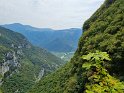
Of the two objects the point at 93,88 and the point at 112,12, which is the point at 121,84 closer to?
the point at 93,88

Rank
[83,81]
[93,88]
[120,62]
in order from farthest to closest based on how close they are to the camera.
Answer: [83,81] < [120,62] < [93,88]

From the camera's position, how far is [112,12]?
258 ft

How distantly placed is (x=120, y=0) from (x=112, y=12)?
402cm

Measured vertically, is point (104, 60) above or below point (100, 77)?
below

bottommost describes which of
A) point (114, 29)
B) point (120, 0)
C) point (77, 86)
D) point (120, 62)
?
point (77, 86)

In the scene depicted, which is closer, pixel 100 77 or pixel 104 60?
pixel 100 77

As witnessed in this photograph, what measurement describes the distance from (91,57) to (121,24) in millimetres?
56244

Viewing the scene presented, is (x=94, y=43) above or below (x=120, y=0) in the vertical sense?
below

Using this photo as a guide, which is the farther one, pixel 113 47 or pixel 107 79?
pixel 113 47

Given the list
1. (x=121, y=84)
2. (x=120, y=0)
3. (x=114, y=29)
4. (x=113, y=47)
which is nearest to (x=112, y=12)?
(x=120, y=0)

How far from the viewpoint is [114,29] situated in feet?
211

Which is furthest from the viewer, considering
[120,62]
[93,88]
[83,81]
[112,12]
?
[112,12]

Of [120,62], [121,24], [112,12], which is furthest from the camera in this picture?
[112,12]

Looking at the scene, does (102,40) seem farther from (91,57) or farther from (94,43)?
(91,57)
